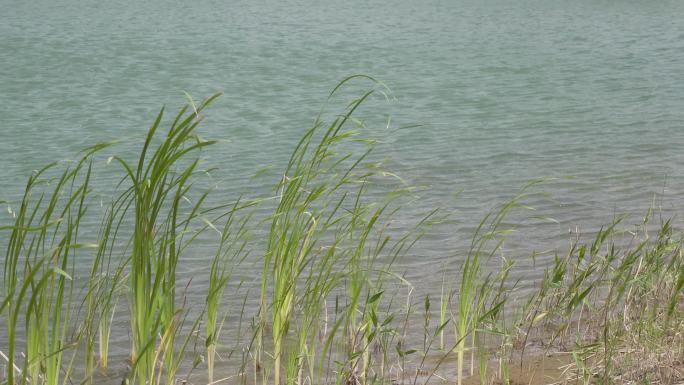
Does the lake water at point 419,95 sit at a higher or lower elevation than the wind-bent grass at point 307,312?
lower

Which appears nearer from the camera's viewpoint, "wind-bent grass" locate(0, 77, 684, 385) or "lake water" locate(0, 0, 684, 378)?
"wind-bent grass" locate(0, 77, 684, 385)

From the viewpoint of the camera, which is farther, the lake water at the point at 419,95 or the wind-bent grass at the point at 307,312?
the lake water at the point at 419,95

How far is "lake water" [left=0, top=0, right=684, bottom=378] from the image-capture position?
6.37m

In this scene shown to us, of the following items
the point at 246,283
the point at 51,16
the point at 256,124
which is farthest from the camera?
the point at 51,16

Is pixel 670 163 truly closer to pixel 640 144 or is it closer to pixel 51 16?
pixel 640 144

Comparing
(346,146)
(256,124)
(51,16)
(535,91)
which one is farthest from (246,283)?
(51,16)

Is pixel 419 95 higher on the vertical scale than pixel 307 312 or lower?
lower

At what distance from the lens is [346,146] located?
7547 mm

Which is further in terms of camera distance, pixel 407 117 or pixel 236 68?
pixel 236 68

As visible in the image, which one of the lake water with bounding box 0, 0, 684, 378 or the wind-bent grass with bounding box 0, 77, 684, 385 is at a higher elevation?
the wind-bent grass with bounding box 0, 77, 684, 385

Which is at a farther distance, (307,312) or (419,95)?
(419,95)

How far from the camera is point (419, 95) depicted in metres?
10.5

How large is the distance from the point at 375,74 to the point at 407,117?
9.99 feet

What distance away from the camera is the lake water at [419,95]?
6.37 metres
